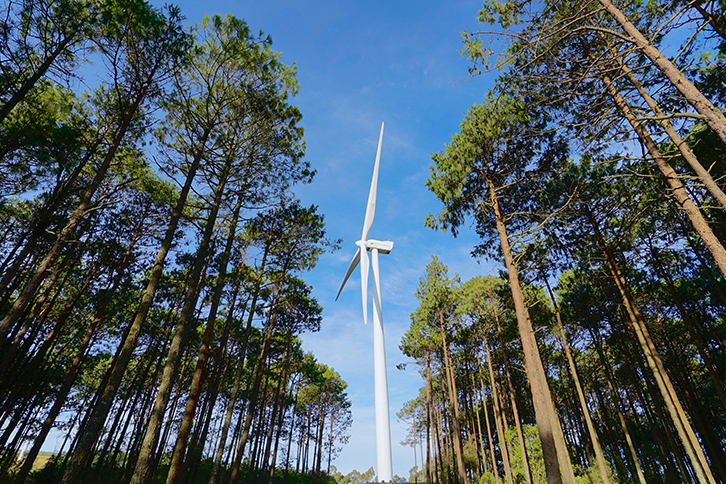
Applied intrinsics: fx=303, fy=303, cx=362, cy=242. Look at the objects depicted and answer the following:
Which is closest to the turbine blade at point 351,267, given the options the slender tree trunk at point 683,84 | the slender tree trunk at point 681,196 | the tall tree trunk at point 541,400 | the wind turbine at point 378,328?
the wind turbine at point 378,328

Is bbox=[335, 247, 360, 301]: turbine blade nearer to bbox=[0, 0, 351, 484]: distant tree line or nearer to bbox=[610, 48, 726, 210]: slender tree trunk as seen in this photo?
bbox=[0, 0, 351, 484]: distant tree line

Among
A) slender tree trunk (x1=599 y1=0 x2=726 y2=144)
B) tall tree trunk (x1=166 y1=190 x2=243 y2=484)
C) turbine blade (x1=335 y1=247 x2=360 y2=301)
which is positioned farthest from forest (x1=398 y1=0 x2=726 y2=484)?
tall tree trunk (x1=166 y1=190 x2=243 y2=484)

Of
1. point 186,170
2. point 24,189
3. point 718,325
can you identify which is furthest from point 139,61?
point 718,325

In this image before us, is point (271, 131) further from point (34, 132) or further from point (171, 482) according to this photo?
point (171, 482)

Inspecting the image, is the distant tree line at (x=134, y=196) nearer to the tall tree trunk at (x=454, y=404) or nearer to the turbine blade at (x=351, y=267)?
the turbine blade at (x=351, y=267)

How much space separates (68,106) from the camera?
1214cm

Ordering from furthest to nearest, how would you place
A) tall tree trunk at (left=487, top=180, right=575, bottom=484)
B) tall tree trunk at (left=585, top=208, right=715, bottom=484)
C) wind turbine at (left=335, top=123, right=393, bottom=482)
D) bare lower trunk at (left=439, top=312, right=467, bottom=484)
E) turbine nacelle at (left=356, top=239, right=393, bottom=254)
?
bare lower trunk at (left=439, top=312, right=467, bottom=484) → turbine nacelle at (left=356, top=239, right=393, bottom=254) → tall tree trunk at (left=585, top=208, right=715, bottom=484) → wind turbine at (left=335, top=123, right=393, bottom=482) → tall tree trunk at (left=487, top=180, right=575, bottom=484)

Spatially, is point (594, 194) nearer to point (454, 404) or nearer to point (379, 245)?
point (379, 245)

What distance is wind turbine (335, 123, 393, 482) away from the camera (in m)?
8.34

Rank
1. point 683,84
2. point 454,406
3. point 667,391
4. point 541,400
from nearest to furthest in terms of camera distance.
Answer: point 683,84, point 541,400, point 667,391, point 454,406

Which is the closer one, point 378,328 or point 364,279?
point 378,328

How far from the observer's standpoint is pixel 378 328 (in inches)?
406

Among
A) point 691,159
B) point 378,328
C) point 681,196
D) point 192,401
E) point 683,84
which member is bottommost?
point 192,401

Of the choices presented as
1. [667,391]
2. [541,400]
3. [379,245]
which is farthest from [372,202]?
[667,391]
